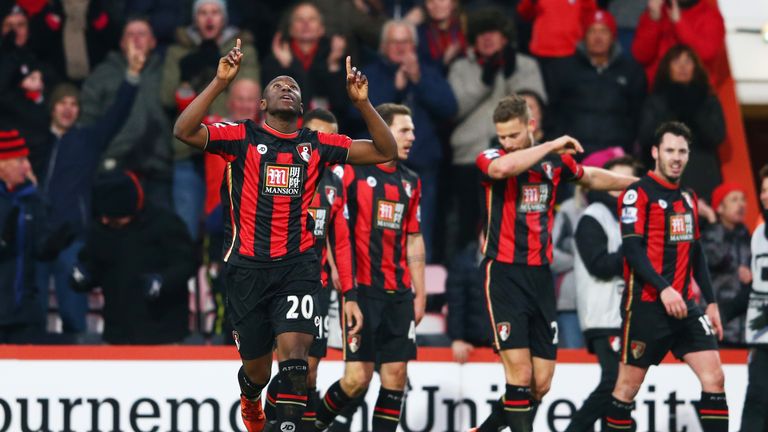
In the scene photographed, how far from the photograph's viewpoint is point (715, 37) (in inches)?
551

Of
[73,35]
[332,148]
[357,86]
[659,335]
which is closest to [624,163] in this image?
[659,335]

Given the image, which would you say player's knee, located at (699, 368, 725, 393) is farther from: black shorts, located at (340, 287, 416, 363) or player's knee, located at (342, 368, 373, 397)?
player's knee, located at (342, 368, 373, 397)

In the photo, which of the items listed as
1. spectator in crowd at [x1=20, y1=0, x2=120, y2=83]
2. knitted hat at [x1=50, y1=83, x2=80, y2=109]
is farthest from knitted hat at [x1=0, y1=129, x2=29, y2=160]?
spectator in crowd at [x1=20, y1=0, x2=120, y2=83]

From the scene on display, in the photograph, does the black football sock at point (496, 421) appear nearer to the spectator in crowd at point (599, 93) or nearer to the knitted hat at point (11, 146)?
the spectator in crowd at point (599, 93)

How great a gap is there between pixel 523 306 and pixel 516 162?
0.98 meters

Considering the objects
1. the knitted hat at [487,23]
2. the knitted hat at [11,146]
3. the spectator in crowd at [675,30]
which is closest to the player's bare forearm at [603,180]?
the knitted hat at [487,23]

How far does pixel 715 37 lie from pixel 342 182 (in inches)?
210

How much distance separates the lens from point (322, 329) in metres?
10.1

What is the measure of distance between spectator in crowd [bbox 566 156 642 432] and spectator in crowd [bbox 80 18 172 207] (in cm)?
394

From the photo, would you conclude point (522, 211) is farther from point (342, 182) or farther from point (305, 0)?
point (305, 0)

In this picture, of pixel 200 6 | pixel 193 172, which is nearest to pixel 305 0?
pixel 200 6

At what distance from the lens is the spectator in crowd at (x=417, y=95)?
12.9 metres

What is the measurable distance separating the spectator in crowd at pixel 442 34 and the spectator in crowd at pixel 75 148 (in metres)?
2.70

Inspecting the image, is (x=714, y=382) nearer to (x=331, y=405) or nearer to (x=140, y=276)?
(x=331, y=405)
